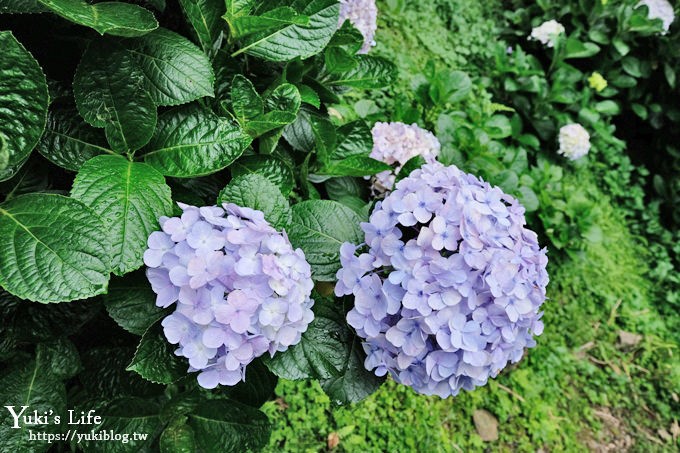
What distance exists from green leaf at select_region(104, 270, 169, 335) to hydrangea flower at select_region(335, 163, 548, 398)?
0.33 metres

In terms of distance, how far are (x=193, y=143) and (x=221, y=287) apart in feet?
0.92

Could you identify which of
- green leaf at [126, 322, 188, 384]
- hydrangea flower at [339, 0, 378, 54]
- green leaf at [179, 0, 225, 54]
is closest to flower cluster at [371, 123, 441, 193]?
hydrangea flower at [339, 0, 378, 54]

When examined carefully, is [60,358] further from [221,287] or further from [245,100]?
[245,100]

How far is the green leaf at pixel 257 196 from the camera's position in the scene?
916 mm

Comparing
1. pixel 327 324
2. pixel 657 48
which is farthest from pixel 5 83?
pixel 657 48

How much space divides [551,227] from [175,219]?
2.55 m

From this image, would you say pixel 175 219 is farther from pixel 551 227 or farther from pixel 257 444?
pixel 551 227

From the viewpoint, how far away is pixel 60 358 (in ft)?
3.34

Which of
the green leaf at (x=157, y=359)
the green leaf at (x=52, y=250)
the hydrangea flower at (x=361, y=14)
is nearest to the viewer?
the green leaf at (x=52, y=250)

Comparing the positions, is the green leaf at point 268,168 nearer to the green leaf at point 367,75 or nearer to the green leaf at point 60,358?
the green leaf at point 367,75

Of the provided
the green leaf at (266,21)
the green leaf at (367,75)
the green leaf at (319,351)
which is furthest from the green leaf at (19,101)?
the green leaf at (367,75)

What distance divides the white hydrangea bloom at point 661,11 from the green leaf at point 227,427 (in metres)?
3.79

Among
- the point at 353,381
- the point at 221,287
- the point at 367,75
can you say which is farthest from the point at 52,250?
the point at 367,75

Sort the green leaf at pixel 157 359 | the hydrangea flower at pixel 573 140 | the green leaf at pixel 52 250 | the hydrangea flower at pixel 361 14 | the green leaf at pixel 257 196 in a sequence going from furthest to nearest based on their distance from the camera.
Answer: the hydrangea flower at pixel 573 140 → the hydrangea flower at pixel 361 14 → the green leaf at pixel 257 196 → the green leaf at pixel 157 359 → the green leaf at pixel 52 250
